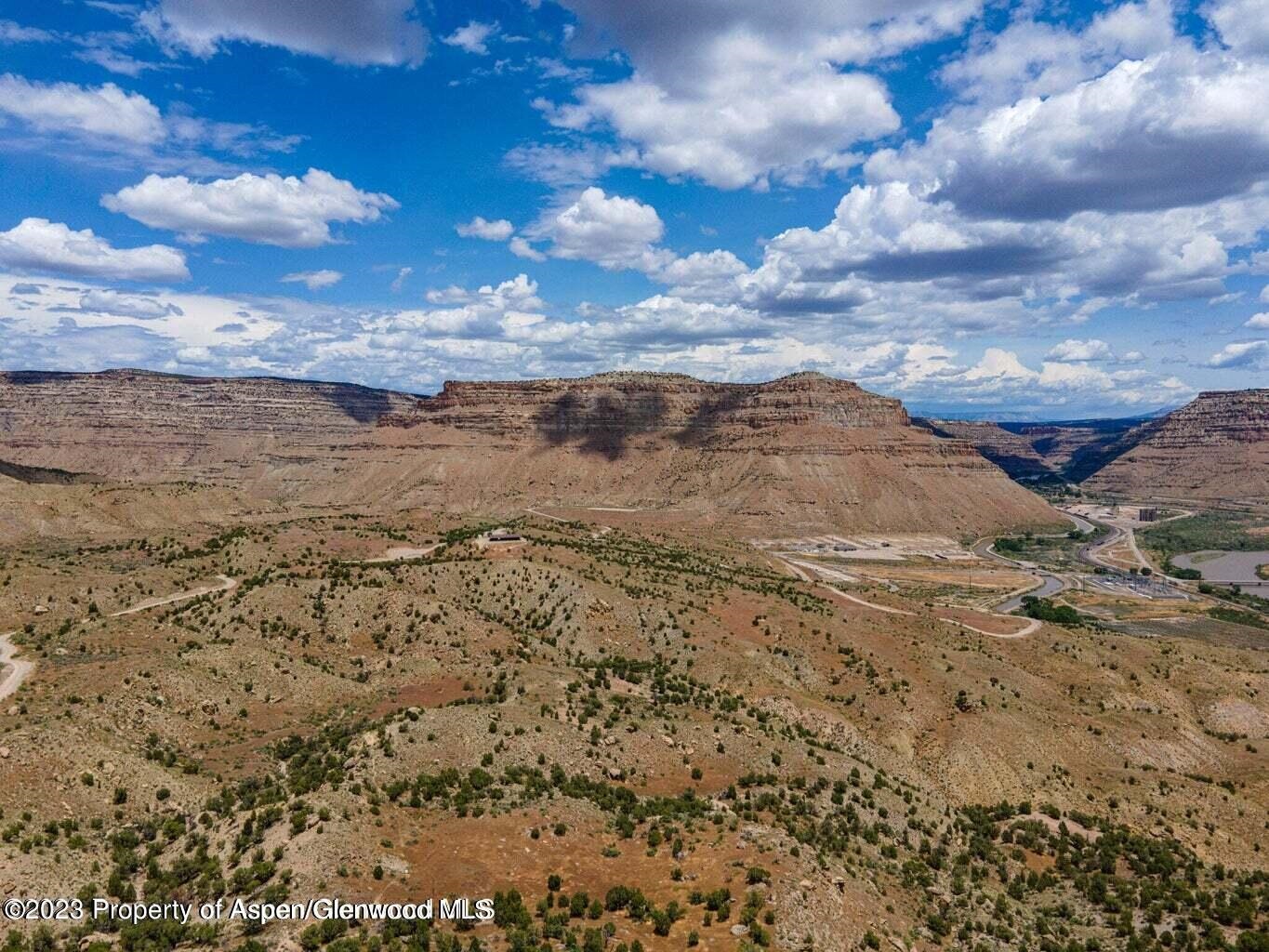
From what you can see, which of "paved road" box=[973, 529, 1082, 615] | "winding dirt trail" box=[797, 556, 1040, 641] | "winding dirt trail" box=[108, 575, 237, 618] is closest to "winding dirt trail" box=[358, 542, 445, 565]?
"winding dirt trail" box=[108, 575, 237, 618]

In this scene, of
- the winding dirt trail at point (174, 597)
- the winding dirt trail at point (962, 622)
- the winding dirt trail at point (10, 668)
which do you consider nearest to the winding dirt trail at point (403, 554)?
the winding dirt trail at point (174, 597)

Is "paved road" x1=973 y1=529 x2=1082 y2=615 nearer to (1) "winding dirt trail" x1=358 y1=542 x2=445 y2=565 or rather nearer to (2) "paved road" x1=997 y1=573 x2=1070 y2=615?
(2) "paved road" x1=997 y1=573 x2=1070 y2=615

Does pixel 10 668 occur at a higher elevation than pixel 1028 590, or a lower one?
higher

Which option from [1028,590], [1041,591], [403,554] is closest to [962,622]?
[403,554]

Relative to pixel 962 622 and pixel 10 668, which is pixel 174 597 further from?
pixel 962 622

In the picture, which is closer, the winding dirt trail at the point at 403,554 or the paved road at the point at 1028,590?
the winding dirt trail at the point at 403,554

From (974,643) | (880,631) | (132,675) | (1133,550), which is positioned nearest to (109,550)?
(132,675)

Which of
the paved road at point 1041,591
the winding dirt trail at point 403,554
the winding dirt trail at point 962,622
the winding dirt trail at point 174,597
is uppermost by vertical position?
the winding dirt trail at point 403,554

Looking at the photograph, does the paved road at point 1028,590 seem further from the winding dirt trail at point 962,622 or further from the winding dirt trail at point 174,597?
the winding dirt trail at point 174,597

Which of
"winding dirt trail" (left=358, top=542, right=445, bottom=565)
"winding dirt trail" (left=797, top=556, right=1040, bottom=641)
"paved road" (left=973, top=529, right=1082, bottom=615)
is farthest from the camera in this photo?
"paved road" (left=973, top=529, right=1082, bottom=615)

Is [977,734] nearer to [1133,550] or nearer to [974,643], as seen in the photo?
[974,643]

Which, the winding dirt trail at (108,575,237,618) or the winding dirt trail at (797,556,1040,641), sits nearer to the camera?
the winding dirt trail at (108,575,237,618)
